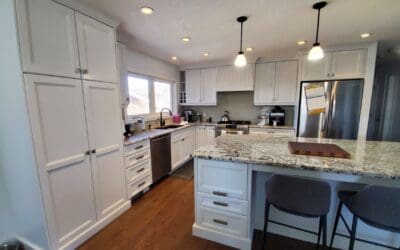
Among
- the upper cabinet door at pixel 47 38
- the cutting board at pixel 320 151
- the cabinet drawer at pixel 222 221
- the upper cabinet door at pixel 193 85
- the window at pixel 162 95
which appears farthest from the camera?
the upper cabinet door at pixel 193 85

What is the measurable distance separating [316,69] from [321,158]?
2.52 meters

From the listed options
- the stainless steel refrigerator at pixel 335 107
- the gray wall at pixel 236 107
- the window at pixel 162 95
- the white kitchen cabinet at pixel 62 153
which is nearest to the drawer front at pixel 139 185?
the white kitchen cabinet at pixel 62 153

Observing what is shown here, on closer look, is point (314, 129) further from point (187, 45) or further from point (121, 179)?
point (121, 179)

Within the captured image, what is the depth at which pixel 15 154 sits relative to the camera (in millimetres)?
1484

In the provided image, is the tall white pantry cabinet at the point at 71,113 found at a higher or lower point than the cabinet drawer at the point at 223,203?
higher

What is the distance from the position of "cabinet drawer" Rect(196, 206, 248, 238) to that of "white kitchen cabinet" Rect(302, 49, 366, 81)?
298 centimetres

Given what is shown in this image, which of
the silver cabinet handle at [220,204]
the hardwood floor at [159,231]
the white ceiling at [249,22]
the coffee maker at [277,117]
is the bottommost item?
the hardwood floor at [159,231]

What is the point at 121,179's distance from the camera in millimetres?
2205

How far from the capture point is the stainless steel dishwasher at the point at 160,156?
9.37ft

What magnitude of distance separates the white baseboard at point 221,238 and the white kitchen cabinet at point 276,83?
9.85 ft

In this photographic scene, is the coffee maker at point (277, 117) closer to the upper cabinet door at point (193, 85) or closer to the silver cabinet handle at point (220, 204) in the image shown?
the upper cabinet door at point (193, 85)

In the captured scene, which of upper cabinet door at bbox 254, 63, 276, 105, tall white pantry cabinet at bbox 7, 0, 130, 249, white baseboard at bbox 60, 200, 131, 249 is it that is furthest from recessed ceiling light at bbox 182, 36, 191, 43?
white baseboard at bbox 60, 200, 131, 249

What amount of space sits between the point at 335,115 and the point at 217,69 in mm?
2597

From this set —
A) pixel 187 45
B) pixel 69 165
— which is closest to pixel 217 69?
pixel 187 45
